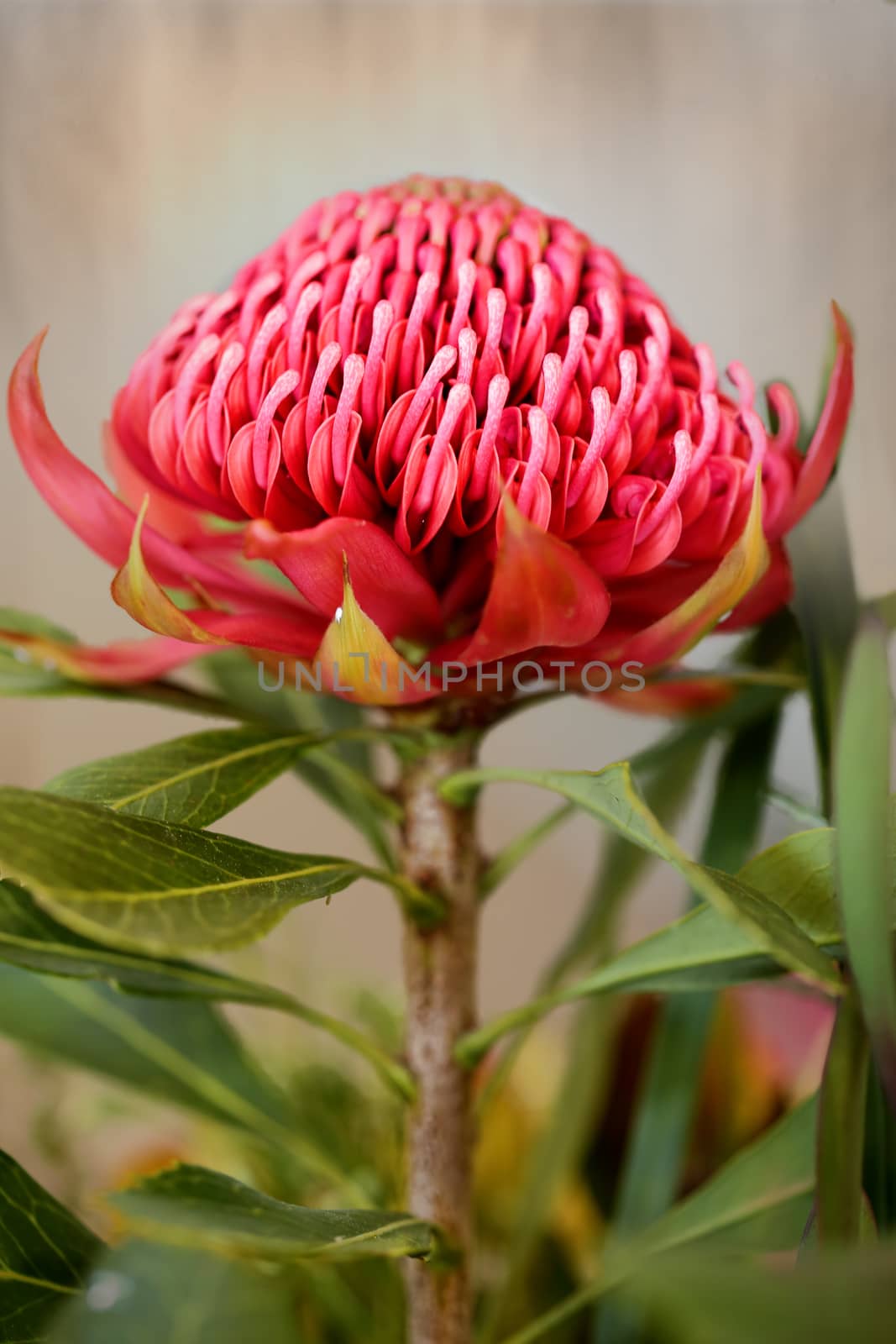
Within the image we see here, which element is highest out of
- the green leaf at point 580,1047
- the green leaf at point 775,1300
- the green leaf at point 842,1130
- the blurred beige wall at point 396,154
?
the blurred beige wall at point 396,154

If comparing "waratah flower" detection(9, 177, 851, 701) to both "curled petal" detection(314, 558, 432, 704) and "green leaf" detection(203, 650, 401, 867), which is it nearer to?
"curled petal" detection(314, 558, 432, 704)

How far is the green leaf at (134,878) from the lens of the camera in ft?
0.88

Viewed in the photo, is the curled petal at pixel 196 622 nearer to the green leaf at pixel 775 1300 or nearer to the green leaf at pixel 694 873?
the green leaf at pixel 694 873

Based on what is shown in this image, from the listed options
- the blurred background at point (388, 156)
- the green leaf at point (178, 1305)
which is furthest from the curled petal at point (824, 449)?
the blurred background at point (388, 156)

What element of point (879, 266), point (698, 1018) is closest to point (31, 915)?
point (698, 1018)

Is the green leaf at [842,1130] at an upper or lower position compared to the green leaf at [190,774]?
lower

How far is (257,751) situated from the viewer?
0.43 m

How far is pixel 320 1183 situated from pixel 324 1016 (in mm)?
327

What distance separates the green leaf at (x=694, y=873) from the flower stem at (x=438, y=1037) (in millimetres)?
104

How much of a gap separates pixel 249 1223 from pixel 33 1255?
0.14m

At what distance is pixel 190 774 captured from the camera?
40cm

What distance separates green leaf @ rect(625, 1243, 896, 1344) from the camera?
18 centimetres

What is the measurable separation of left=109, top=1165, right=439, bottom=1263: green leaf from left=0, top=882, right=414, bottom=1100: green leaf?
85mm

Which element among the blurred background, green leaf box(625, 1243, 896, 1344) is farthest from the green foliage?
the blurred background
